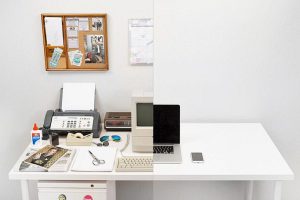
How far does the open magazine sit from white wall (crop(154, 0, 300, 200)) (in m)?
0.45

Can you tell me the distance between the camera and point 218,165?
1408 mm

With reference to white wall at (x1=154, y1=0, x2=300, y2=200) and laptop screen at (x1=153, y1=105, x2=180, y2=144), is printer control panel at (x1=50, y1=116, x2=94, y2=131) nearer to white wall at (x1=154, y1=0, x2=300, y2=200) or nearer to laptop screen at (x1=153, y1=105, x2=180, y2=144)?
laptop screen at (x1=153, y1=105, x2=180, y2=144)

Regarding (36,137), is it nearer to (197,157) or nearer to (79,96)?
(79,96)

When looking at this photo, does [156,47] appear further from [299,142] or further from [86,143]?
[299,142]

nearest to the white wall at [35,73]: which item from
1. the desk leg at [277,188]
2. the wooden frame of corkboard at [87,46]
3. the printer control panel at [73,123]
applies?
the wooden frame of corkboard at [87,46]

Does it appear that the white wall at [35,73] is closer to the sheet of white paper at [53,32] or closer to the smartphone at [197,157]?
the sheet of white paper at [53,32]

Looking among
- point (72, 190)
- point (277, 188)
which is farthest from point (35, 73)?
point (277, 188)

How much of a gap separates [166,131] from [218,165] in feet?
0.72

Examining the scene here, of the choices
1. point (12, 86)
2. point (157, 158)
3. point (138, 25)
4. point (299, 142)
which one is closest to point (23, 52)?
point (12, 86)

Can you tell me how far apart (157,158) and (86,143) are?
0.25m

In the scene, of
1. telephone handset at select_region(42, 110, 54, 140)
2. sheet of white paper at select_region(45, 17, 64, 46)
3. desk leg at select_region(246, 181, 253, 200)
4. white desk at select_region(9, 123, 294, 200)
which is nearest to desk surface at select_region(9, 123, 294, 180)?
white desk at select_region(9, 123, 294, 200)

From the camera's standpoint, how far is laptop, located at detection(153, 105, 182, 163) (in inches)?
58.4

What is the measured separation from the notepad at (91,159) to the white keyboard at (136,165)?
0.03 meters

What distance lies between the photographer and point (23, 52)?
105cm
